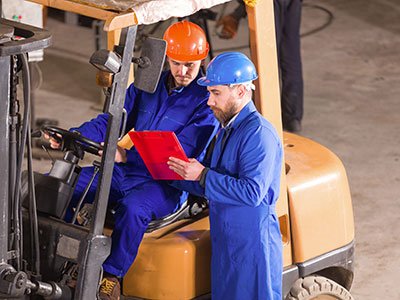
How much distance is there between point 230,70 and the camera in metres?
5.30

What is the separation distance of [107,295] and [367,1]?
987 centimetres

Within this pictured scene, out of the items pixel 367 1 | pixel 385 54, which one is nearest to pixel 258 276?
pixel 385 54

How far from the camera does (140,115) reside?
230 inches

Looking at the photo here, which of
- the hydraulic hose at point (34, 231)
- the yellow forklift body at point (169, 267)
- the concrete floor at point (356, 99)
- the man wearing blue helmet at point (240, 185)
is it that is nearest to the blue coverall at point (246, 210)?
the man wearing blue helmet at point (240, 185)

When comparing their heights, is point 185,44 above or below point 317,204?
above

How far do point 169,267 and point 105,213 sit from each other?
1.82 feet

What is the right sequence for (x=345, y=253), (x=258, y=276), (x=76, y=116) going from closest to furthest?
1. (x=258, y=276)
2. (x=345, y=253)
3. (x=76, y=116)

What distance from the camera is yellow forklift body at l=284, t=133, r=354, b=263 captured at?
235 inches

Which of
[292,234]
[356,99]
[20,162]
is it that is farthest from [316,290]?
[356,99]

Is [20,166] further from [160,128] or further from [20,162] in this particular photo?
[160,128]

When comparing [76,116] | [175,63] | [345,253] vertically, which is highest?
[175,63]

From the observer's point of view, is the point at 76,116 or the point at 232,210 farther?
the point at 76,116

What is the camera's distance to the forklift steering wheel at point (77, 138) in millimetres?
5470

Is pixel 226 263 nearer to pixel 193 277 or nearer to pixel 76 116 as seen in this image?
pixel 193 277
